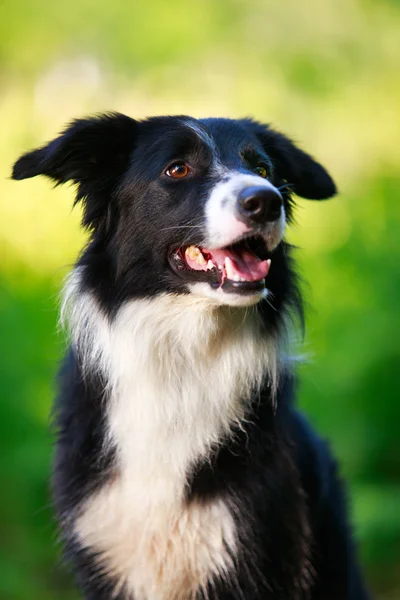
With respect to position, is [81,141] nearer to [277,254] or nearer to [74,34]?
[277,254]

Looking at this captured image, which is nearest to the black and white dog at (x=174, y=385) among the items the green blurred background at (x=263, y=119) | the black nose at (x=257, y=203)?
the black nose at (x=257, y=203)

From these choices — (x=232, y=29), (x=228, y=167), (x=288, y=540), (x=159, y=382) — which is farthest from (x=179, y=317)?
(x=232, y=29)

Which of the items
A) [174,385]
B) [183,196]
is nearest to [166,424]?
[174,385]

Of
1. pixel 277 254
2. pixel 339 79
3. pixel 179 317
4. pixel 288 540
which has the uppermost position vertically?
pixel 339 79

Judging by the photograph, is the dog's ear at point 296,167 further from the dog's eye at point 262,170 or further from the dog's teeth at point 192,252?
the dog's teeth at point 192,252

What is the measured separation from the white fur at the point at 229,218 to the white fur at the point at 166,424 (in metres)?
0.29

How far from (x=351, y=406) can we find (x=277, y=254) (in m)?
3.98

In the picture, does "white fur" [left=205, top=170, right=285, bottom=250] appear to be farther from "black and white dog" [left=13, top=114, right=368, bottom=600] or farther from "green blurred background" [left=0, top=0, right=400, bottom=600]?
"green blurred background" [left=0, top=0, right=400, bottom=600]

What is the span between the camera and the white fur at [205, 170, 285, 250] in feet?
8.58

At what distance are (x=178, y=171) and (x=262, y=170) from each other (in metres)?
0.33

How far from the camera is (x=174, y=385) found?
3.00 meters

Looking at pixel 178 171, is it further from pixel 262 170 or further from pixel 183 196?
pixel 262 170

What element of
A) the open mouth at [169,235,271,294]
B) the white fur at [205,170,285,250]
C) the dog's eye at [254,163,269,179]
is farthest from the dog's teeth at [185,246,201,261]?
the dog's eye at [254,163,269,179]

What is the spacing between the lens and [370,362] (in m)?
6.71
